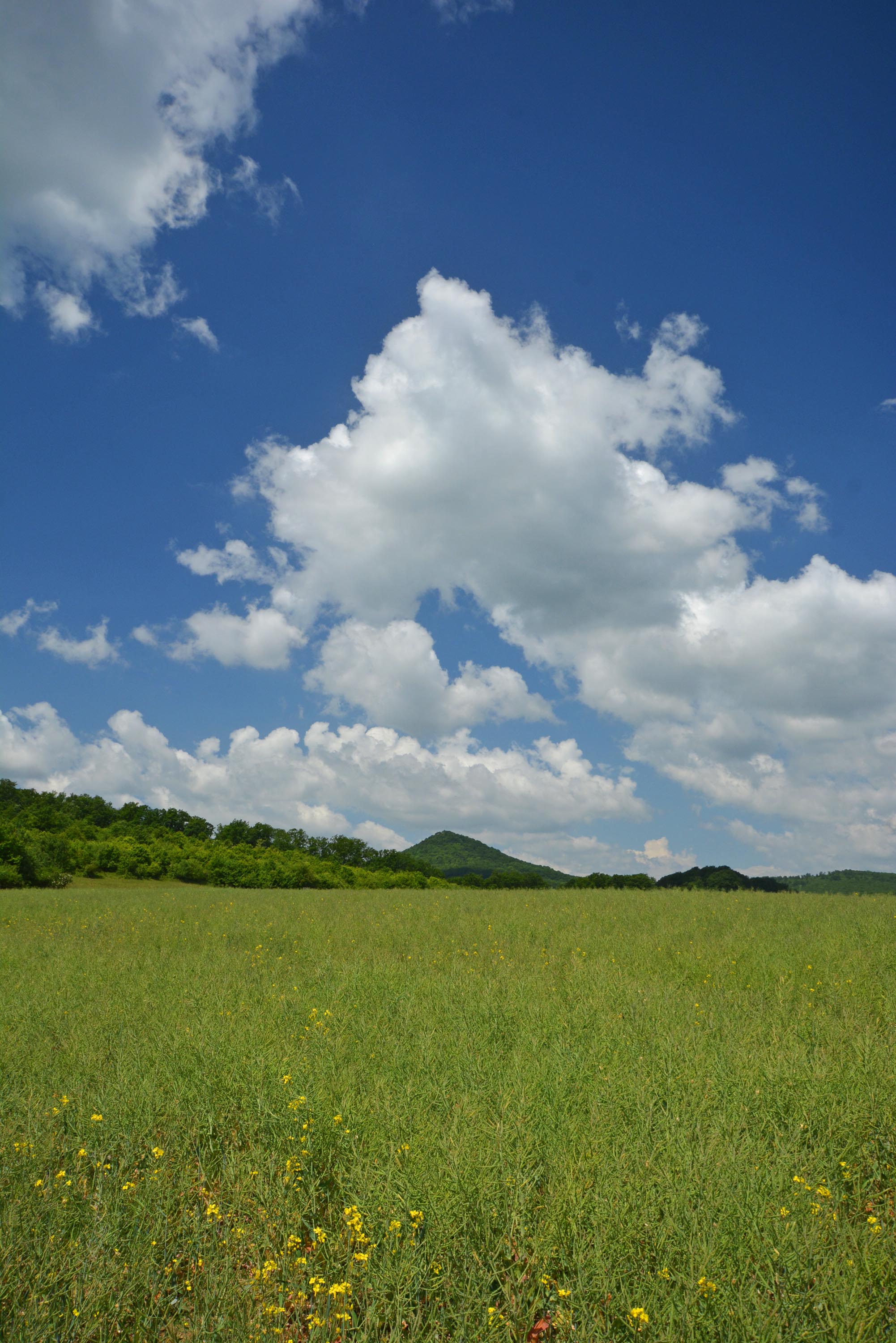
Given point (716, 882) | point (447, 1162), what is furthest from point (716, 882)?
point (447, 1162)

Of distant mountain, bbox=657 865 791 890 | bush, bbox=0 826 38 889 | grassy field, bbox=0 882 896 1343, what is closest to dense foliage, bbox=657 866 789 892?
distant mountain, bbox=657 865 791 890

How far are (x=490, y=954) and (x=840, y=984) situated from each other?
5114mm

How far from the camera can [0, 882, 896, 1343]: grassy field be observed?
3.05m

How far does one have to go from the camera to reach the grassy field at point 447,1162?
3053mm

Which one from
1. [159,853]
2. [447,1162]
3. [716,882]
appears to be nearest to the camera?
[447,1162]

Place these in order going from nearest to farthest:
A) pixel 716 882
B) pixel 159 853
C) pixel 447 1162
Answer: pixel 447 1162 < pixel 716 882 < pixel 159 853

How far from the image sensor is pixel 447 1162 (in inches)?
150

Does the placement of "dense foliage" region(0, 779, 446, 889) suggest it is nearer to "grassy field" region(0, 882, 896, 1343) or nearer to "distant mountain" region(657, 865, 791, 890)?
"distant mountain" region(657, 865, 791, 890)

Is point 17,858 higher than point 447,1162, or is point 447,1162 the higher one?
point 447,1162

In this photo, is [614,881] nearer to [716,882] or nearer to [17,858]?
[716,882]

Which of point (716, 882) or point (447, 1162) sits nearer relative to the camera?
point (447, 1162)

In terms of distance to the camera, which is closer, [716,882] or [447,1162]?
[447,1162]

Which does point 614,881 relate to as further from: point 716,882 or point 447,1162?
point 447,1162

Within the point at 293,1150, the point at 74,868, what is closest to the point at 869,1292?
the point at 293,1150
